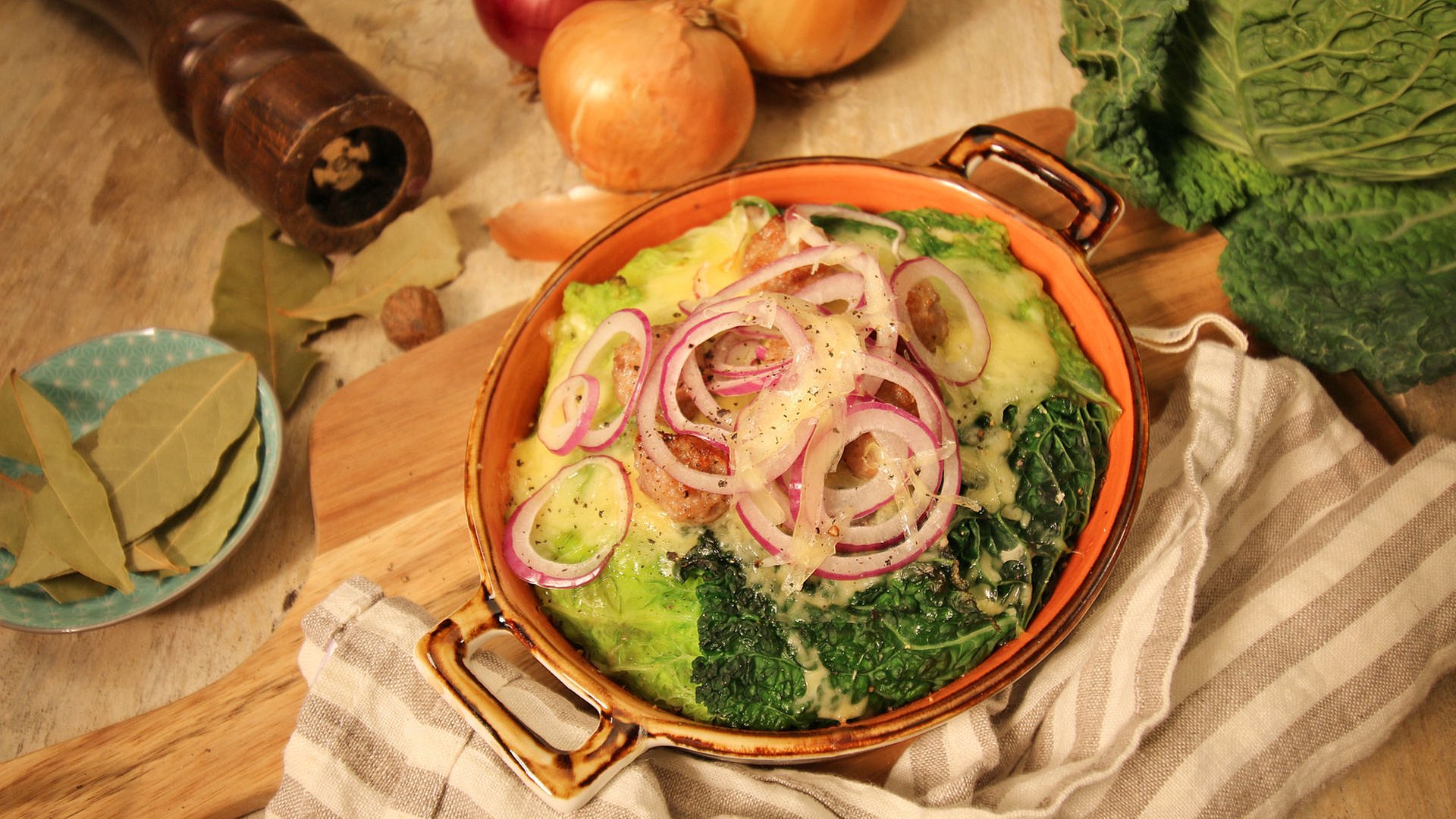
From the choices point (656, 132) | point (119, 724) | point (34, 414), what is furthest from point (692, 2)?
point (119, 724)

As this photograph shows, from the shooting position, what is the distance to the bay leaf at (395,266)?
10.9ft

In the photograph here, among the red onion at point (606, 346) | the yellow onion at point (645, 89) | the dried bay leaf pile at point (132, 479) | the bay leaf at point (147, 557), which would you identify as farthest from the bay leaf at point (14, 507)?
the yellow onion at point (645, 89)

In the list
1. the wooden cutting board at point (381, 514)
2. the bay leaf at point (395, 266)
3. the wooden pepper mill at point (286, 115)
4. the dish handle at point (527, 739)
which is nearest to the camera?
the dish handle at point (527, 739)

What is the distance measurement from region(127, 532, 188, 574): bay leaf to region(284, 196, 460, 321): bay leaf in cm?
89

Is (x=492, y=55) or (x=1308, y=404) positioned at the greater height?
(x=1308, y=404)

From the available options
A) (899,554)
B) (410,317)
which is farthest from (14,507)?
(899,554)

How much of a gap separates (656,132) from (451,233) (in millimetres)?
802

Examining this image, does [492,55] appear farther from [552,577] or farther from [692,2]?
[552,577]

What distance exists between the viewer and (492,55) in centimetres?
409

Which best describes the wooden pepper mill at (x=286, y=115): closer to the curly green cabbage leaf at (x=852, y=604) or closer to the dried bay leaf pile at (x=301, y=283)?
the dried bay leaf pile at (x=301, y=283)

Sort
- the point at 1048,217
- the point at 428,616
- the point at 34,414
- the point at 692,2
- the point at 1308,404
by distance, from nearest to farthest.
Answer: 1. the point at 428,616
2. the point at 1308,404
3. the point at 34,414
4. the point at 1048,217
5. the point at 692,2

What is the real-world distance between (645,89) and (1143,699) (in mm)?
2218

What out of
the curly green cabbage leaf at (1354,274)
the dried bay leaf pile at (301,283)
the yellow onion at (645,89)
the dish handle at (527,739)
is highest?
the curly green cabbage leaf at (1354,274)

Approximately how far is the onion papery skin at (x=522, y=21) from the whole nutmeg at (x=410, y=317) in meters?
1.09
